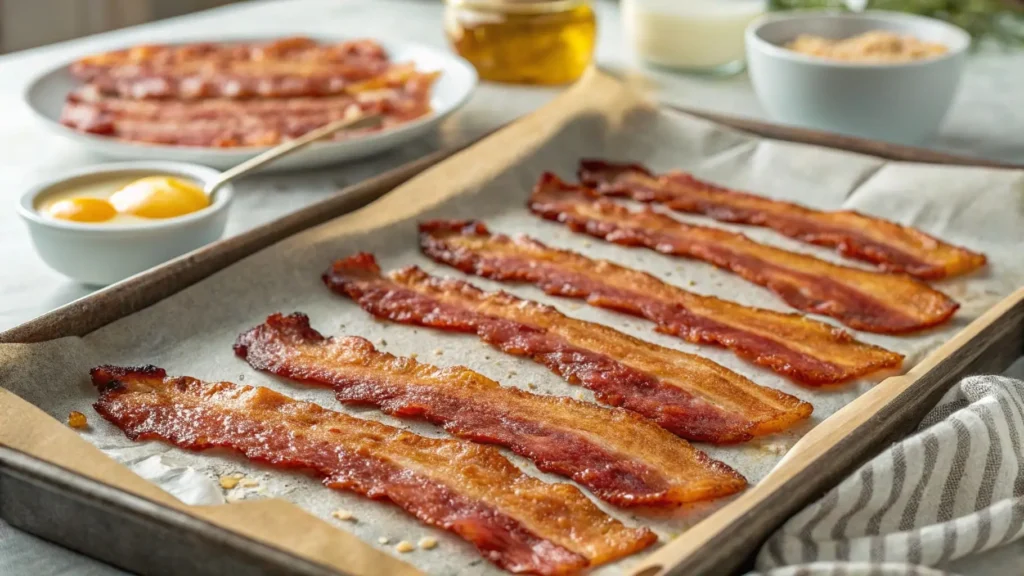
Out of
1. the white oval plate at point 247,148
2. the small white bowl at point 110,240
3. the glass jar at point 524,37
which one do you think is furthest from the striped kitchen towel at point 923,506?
the glass jar at point 524,37

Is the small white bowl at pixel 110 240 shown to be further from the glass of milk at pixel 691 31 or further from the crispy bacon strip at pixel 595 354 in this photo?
the glass of milk at pixel 691 31

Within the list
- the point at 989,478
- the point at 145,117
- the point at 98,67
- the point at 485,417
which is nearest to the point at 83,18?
the point at 98,67

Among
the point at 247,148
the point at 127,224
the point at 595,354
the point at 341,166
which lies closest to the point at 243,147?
the point at 247,148

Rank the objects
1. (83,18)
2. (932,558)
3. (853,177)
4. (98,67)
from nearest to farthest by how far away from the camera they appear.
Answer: (932,558) → (853,177) → (98,67) → (83,18)

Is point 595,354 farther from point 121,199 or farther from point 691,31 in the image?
point 691,31

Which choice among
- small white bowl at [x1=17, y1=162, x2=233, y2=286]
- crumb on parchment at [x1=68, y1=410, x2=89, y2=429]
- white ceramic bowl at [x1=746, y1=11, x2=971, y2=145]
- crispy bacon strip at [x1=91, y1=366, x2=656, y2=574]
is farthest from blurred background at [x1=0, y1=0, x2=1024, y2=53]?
crumb on parchment at [x1=68, y1=410, x2=89, y2=429]

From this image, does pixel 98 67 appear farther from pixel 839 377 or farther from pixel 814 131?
pixel 839 377
